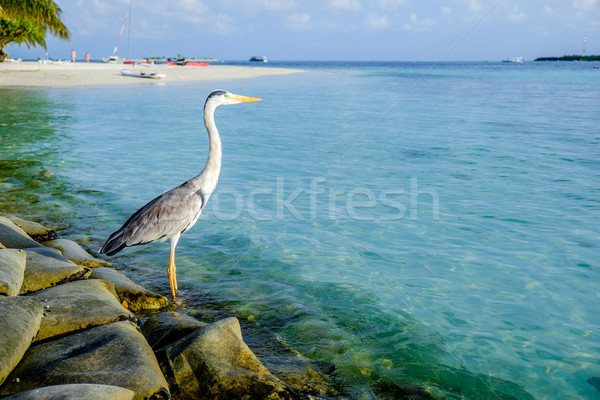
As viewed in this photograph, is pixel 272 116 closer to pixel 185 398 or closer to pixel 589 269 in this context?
pixel 589 269

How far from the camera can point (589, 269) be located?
25.0 ft

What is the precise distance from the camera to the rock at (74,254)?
6429mm

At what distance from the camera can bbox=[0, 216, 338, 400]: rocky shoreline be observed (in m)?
3.57

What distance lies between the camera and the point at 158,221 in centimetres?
630

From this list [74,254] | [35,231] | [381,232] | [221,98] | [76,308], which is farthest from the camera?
[381,232]

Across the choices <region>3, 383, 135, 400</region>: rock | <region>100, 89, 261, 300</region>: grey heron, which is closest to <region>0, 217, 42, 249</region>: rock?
<region>100, 89, 261, 300</region>: grey heron

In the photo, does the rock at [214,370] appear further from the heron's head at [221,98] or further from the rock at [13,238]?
the heron's head at [221,98]

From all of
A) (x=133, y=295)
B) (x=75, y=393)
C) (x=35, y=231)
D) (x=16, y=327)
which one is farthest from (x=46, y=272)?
(x=75, y=393)

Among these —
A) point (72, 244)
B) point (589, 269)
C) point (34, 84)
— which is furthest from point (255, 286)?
point (34, 84)

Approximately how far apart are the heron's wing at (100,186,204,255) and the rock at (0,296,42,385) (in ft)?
6.48

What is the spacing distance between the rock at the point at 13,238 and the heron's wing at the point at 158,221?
3.30 feet

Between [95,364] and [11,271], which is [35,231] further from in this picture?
[95,364]

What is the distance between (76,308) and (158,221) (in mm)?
1878

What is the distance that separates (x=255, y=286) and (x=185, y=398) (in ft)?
9.74
